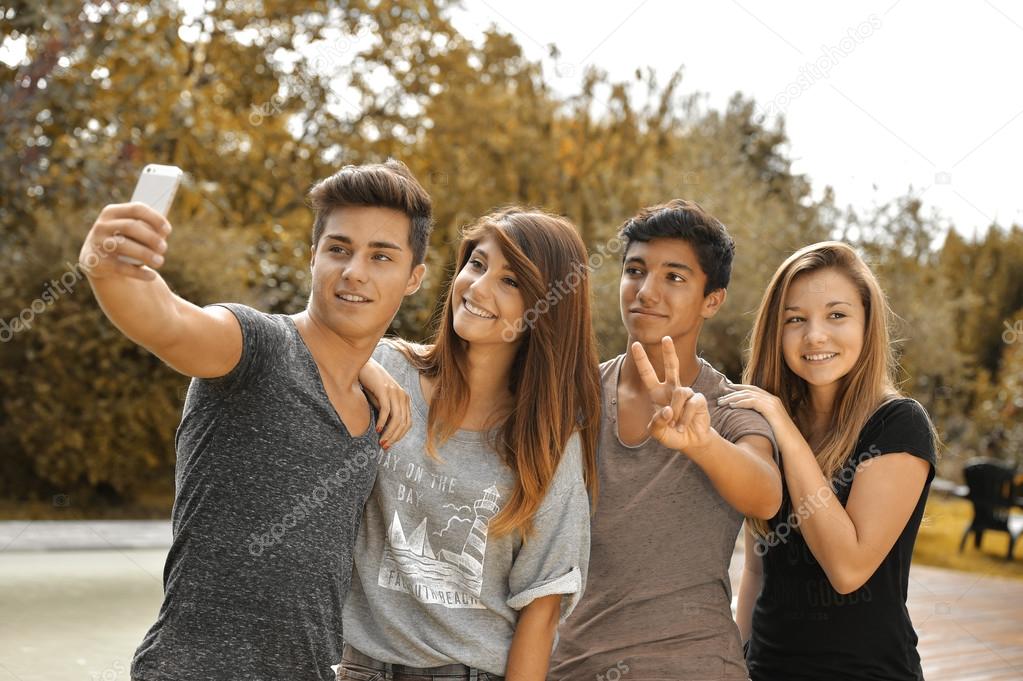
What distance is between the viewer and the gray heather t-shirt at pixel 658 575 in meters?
2.27

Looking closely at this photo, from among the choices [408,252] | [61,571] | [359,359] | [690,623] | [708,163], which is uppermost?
[708,163]

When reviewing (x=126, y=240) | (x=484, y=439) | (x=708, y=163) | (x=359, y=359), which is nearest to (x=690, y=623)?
(x=484, y=439)

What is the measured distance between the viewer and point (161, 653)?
178 cm

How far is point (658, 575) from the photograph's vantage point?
232 cm

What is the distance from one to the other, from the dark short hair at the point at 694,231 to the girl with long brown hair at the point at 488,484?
0.23 meters

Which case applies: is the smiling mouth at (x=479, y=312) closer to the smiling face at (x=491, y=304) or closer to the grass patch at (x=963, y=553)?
the smiling face at (x=491, y=304)

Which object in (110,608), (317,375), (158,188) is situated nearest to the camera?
(158,188)

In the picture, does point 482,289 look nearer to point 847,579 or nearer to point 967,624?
point 847,579

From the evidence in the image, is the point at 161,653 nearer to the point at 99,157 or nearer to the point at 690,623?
the point at 690,623

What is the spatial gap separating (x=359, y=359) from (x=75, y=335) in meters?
7.51
